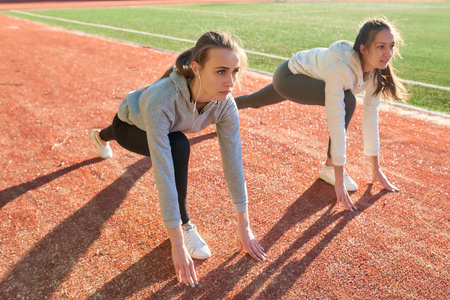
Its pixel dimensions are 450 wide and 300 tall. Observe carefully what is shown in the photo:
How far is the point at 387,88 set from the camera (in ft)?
11.3

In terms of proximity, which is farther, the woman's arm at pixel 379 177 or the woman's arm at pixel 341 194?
the woman's arm at pixel 379 177

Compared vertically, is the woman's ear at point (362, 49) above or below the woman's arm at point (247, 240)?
above

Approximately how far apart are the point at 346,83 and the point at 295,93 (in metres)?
0.63

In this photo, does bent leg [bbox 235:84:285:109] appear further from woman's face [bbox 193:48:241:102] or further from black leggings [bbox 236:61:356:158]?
woman's face [bbox 193:48:241:102]

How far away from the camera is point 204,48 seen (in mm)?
2387

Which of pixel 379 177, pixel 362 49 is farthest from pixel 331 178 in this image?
pixel 362 49

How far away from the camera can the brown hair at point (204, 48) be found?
93.1 inches

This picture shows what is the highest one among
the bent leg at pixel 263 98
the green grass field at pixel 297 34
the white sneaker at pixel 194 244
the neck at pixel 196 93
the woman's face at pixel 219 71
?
the woman's face at pixel 219 71

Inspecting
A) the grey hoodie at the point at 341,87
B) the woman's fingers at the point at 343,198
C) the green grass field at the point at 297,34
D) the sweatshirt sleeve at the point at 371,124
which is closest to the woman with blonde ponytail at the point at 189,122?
the woman's fingers at the point at 343,198

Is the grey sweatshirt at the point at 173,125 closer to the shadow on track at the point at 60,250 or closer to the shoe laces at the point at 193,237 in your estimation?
the shoe laces at the point at 193,237

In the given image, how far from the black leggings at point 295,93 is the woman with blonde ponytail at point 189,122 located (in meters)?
1.17

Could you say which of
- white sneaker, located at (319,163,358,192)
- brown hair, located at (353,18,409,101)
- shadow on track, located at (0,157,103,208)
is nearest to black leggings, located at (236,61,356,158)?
white sneaker, located at (319,163,358,192)

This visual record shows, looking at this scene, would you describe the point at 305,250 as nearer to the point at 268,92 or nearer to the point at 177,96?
the point at 177,96

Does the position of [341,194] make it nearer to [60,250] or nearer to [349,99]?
[349,99]
